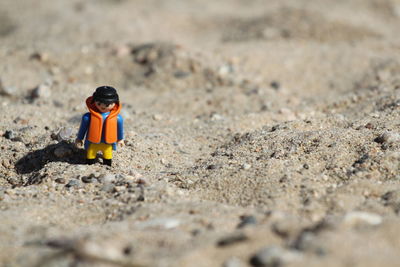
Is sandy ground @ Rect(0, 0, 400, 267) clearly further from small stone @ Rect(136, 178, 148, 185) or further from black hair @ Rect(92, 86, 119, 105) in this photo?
black hair @ Rect(92, 86, 119, 105)

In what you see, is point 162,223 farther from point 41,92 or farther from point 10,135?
point 41,92

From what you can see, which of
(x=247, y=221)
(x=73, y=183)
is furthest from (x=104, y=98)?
(x=247, y=221)

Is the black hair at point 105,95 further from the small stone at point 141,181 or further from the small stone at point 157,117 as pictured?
the small stone at point 157,117

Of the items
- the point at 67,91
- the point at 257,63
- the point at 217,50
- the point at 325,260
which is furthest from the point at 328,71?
the point at 325,260

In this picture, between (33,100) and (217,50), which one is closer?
(33,100)

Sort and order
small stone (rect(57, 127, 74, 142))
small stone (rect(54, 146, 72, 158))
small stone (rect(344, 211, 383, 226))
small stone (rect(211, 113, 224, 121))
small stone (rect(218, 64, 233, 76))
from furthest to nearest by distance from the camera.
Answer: small stone (rect(218, 64, 233, 76)), small stone (rect(211, 113, 224, 121)), small stone (rect(57, 127, 74, 142)), small stone (rect(54, 146, 72, 158)), small stone (rect(344, 211, 383, 226))

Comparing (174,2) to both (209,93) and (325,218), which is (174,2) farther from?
(325,218)

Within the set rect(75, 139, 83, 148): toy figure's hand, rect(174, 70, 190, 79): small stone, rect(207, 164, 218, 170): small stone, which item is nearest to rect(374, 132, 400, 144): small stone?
rect(207, 164, 218, 170): small stone
